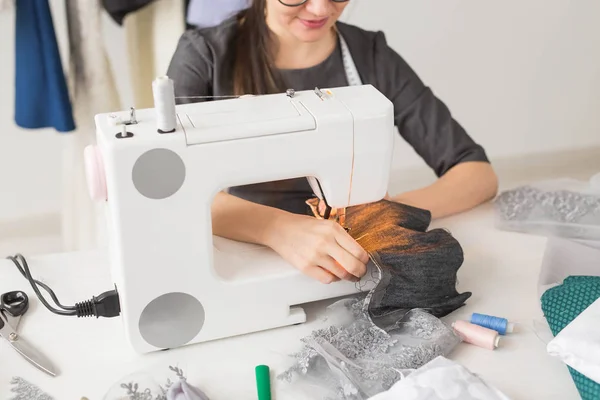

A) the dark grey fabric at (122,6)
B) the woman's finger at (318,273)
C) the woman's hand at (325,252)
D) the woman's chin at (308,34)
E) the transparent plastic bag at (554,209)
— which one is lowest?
the transparent plastic bag at (554,209)

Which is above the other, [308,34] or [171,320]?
[308,34]

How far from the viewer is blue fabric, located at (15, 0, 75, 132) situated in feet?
4.76

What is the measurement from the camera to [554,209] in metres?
1.21

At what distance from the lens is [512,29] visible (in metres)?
2.10

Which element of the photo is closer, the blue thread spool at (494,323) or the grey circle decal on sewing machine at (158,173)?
the grey circle decal on sewing machine at (158,173)

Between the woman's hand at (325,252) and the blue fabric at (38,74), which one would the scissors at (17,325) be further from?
the blue fabric at (38,74)

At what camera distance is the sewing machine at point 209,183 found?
81 cm

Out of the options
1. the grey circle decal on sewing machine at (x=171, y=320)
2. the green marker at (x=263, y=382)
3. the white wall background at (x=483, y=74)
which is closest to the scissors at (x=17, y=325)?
the grey circle decal on sewing machine at (x=171, y=320)

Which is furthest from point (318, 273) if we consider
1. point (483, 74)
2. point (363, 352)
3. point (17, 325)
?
point (483, 74)

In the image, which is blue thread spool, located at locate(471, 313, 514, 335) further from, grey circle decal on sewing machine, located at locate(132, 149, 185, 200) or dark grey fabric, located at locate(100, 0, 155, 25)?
dark grey fabric, located at locate(100, 0, 155, 25)

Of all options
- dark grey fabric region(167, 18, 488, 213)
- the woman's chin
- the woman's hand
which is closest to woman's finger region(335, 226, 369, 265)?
the woman's hand

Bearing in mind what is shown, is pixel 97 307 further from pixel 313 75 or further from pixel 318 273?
pixel 313 75

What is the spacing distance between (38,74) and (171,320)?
0.84m

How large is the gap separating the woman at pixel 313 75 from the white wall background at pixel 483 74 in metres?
0.52
